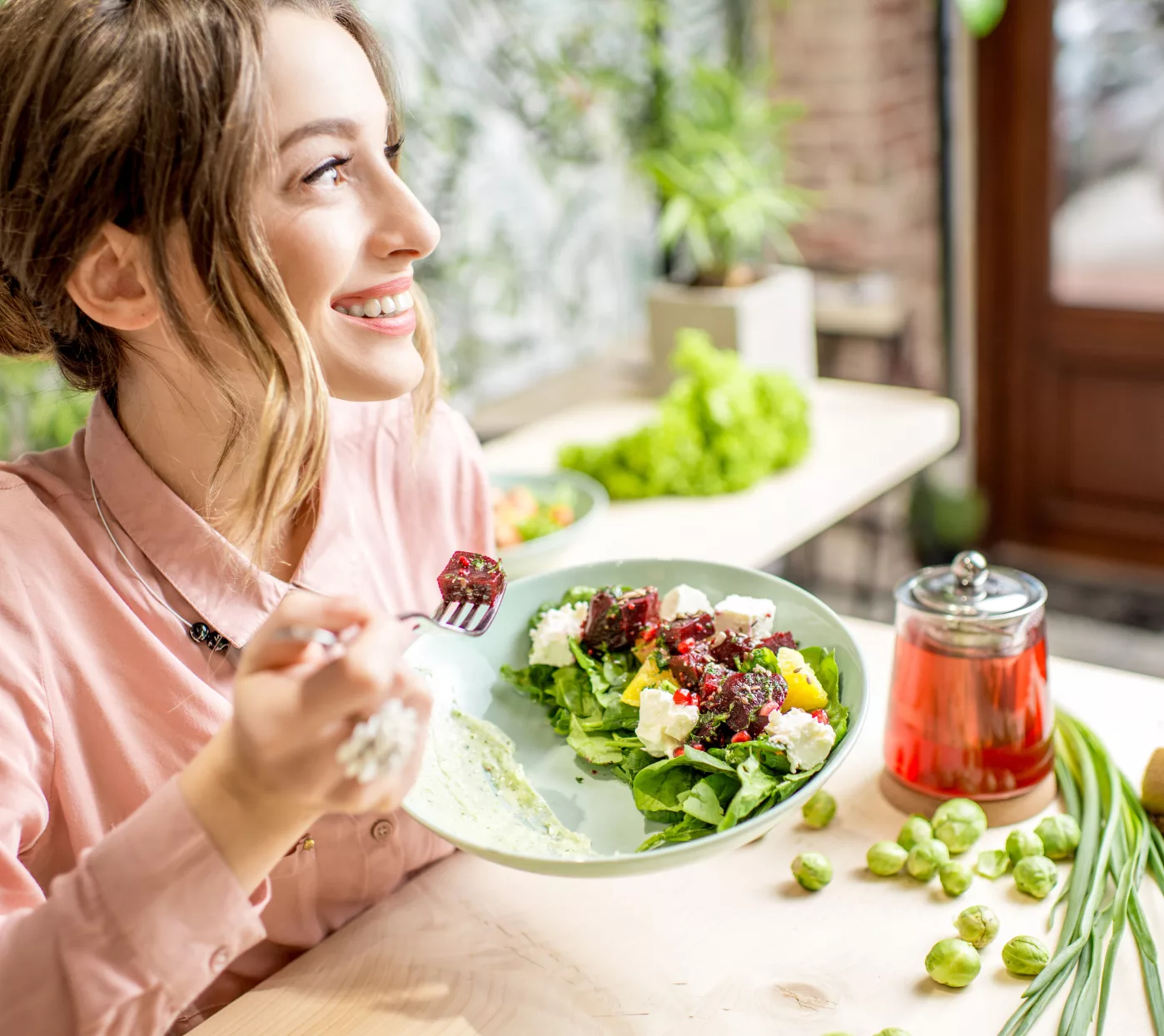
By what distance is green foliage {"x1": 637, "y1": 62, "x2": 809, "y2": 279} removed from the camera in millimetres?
2938

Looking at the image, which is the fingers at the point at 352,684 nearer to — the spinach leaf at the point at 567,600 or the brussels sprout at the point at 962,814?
the spinach leaf at the point at 567,600

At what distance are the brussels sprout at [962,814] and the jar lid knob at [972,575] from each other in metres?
0.20

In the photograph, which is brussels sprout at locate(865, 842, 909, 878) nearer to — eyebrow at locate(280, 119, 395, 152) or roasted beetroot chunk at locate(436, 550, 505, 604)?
roasted beetroot chunk at locate(436, 550, 505, 604)

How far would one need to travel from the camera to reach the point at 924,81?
3.51 metres

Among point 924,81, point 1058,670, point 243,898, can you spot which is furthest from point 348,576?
point 924,81

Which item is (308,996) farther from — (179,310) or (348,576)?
(179,310)

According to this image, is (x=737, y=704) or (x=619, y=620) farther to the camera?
(x=619, y=620)

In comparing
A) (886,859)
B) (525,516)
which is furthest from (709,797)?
(525,516)

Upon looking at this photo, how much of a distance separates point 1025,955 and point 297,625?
2.11 ft

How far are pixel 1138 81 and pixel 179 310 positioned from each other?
11.0 ft

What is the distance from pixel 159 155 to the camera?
0.89 metres

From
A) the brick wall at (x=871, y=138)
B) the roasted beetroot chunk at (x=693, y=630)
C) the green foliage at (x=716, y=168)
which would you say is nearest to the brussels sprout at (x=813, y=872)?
the roasted beetroot chunk at (x=693, y=630)

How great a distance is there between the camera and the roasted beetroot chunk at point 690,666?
1.05m

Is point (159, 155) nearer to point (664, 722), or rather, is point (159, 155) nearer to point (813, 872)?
point (664, 722)
